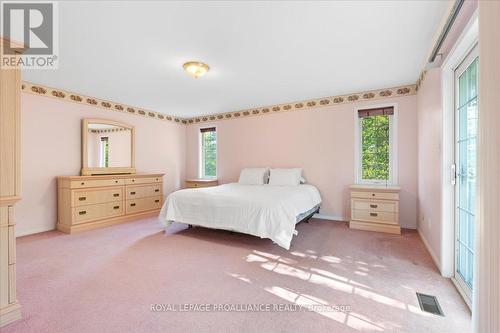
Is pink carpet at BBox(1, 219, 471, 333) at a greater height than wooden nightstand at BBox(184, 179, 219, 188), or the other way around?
wooden nightstand at BBox(184, 179, 219, 188)

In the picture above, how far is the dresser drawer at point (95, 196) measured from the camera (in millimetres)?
3695

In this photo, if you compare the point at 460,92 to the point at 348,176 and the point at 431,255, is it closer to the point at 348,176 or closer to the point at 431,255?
the point at 431,255

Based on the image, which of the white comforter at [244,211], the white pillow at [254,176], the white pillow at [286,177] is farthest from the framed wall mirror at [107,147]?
the white pillow at [286,177]

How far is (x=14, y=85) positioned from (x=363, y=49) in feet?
10.4

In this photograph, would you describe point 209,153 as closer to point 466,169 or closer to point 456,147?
point 456,147

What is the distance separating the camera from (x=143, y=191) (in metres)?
4.77

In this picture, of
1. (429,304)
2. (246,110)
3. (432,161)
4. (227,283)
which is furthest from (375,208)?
(246,110)

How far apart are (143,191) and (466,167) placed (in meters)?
4.96

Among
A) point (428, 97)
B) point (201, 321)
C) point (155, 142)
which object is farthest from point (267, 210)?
point (155, 142)

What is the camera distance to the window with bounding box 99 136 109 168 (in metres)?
4.45

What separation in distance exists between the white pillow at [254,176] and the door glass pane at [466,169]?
312 centimetres

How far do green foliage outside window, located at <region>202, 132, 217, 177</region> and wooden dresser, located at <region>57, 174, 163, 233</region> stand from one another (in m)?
1.42

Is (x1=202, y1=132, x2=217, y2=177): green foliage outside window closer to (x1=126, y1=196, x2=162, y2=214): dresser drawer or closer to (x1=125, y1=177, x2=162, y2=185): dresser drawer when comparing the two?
(x1=125, y1=177, x2=162, y2=185): dresser drawer

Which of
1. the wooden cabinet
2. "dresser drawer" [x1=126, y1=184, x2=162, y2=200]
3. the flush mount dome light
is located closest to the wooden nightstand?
"dresser drawer" [x1=126, y1=184, x2=162, y2=200]
